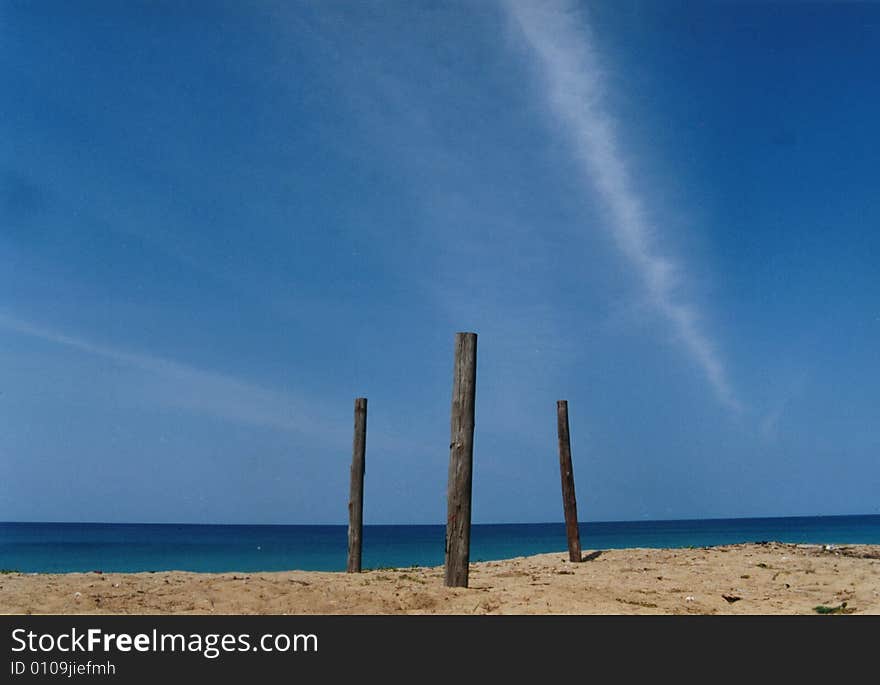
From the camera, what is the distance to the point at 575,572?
1133 centimetres

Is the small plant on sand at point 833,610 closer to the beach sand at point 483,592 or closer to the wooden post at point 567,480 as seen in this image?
the beach sand at point 483,592

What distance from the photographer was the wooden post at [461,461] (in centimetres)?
862

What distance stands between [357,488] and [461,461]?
13.6 feet

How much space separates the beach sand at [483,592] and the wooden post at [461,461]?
0.41 metres

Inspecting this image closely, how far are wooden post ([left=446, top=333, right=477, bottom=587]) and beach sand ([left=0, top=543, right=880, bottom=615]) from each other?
0.41m

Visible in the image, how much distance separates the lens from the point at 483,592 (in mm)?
8219

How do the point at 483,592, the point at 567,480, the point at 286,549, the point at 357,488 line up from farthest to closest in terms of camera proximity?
the point at 286,549 < the point at 567,480 < the point at 357,488 < the point at 483,592

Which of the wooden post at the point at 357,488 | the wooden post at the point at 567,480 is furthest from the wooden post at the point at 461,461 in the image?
the wooden post at the point at 567,480

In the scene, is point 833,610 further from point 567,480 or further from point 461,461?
point 567,480
